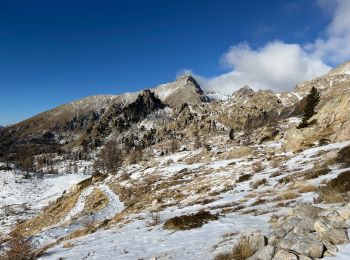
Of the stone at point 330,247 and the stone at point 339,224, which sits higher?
the stone at point 339,224

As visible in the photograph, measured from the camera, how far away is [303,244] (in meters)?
6.86

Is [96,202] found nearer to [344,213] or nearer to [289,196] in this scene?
[289,196]

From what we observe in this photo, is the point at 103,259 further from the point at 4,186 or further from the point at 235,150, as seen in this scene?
the point at 4,186

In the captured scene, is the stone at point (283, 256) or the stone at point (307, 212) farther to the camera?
the stone at point (307, 212)

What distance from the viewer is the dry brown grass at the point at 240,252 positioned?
25.4 ft

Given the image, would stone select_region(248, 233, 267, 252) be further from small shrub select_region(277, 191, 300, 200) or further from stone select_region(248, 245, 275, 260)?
small shrub select_region(277, 191, 300, 200)

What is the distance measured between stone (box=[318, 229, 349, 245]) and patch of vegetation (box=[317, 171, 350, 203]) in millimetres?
4610

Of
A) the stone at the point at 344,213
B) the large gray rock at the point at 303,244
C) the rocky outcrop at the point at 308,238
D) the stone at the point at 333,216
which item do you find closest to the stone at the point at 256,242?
the rocky outcrop at the point at 308,238

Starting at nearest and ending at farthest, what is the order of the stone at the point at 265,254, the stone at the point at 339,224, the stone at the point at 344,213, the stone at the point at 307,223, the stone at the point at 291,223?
1. the stone at the point at 265,254
2. the stone at the point at 339,224
3. the stone at the point at 307,223
4. the stone at the point at 344,213
5. the stone at the point at 291,223

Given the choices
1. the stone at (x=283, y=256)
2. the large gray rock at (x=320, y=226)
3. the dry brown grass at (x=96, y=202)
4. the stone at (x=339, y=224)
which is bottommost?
the dry brown grass at (x=96, y=202)

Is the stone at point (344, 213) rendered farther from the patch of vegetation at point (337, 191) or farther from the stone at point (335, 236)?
the patch of vegetation at point (337, 191)

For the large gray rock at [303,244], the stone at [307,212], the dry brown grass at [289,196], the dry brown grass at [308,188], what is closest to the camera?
the large gray rock at [303,244]

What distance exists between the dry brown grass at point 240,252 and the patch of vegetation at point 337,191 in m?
5.01

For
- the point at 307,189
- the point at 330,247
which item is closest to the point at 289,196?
the point at 307,189
